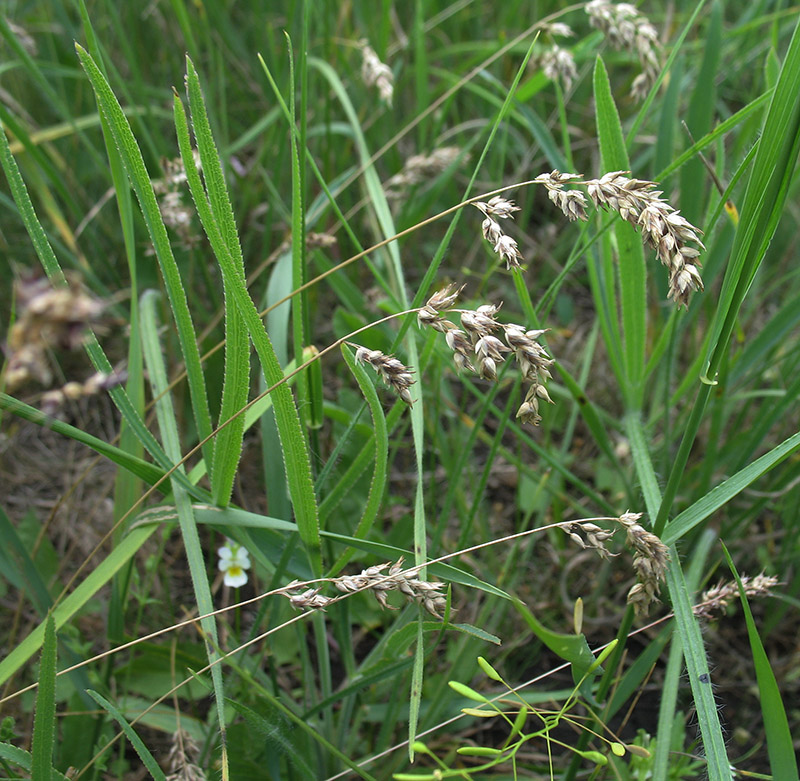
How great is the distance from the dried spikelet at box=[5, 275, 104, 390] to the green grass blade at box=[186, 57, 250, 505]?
1.26 feet

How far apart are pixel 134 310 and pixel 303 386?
29 centimetres

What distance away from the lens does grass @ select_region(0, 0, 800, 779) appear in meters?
0.81

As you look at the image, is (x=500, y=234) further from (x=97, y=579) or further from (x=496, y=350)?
(x=97, y=579)

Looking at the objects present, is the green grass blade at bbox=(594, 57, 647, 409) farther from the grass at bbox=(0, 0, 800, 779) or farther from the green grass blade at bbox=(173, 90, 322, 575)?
the green grass blade at bbox=(173, 90, 322, 575)

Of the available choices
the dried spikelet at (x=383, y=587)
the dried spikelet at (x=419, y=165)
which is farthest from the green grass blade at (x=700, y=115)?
the dried spikelet at (x=383, y=587)

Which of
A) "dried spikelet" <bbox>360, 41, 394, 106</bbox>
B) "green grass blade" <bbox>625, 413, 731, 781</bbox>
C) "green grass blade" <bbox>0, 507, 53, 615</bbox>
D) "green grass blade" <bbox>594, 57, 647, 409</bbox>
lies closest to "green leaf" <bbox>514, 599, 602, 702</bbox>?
"green grass blade" <bbox>625, 413, 731, 781</bbox>

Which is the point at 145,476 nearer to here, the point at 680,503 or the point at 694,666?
the point at 694,666

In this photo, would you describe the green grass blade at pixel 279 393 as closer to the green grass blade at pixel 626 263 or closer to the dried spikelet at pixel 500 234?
the dried spikelet at pixel 500 234

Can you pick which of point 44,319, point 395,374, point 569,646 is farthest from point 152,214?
point 569,646

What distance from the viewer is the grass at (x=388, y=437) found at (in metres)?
0.81

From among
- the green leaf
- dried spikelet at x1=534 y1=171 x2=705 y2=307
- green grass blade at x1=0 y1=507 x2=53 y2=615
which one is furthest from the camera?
green grass blade at x1=0 y1=507 x2=53 y2=615

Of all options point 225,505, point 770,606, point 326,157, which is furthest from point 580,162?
point 225,505

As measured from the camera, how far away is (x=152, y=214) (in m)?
0.87

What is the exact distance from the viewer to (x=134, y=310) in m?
1.06
